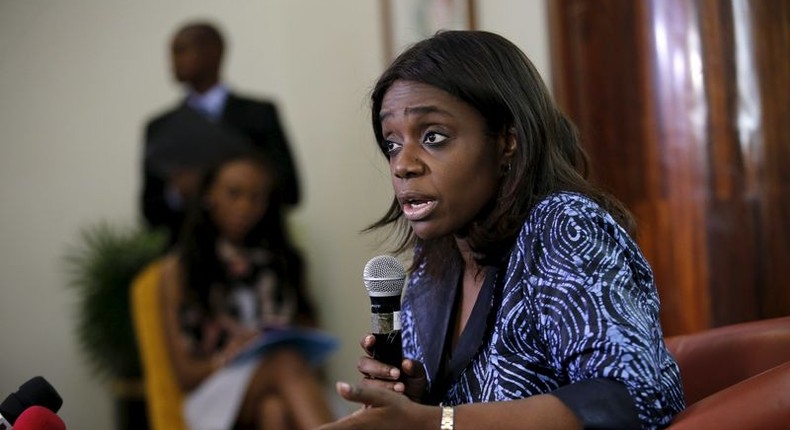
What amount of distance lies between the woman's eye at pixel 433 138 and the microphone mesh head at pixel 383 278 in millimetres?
202

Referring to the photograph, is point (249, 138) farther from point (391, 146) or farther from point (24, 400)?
point (24, 400)

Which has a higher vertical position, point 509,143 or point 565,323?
point 509,143

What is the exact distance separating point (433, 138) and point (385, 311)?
30cm

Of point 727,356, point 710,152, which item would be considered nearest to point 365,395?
point 727,356

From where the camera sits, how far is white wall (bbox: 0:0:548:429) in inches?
213

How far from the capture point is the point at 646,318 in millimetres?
1577

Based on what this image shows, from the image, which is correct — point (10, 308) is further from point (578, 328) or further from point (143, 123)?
point (578, 328)

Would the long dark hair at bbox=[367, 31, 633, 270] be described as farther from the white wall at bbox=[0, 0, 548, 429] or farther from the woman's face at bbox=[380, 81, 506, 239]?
the white wall at bbox=[0, 0, 548, 429]

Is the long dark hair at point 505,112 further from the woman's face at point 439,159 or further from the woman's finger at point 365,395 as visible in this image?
the woman's finger at point 365,395

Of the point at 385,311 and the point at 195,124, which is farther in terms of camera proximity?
the point at 195,124

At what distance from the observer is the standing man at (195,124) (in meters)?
5.06

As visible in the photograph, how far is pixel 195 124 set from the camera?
5117mm

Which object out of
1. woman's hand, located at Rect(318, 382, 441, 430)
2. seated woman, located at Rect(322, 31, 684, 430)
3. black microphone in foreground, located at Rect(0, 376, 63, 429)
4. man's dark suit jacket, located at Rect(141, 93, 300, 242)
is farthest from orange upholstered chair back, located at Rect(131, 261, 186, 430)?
woman's hand, located at Rect(318, 382, 441, 430)

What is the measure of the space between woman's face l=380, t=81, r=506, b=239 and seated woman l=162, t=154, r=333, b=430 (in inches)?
124
